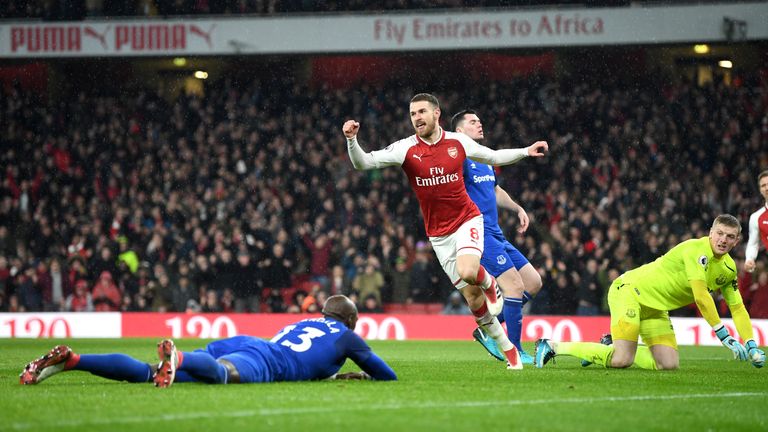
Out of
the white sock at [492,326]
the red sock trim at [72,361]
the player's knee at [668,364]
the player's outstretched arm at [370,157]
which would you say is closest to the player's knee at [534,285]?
the player's knee at [668,364]

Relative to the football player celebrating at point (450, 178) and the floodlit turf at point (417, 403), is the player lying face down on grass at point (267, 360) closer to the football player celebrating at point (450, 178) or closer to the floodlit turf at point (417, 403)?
the floodlit turf at point (417, 403)

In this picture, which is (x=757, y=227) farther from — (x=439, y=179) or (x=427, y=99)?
(x=427, y=99)

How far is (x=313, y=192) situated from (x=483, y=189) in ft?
46.4

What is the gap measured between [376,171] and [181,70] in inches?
381

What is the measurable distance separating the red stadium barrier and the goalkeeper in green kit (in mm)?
8936

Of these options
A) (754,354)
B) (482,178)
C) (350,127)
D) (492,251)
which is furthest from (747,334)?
(350,127)

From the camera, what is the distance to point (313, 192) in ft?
82.2

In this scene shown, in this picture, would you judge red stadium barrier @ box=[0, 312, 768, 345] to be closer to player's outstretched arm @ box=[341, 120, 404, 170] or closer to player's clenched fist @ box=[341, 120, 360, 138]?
player's outstretched arm @ box=[341, 120, 404, 170]

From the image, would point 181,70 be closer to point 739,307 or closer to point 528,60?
point 528,60

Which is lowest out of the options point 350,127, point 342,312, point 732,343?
point 732,343

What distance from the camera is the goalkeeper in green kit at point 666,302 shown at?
9664 millimetres

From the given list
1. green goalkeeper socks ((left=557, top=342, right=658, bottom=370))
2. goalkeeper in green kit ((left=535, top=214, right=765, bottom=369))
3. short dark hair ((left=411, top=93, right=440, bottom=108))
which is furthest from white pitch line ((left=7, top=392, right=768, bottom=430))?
short dark hair ((left=411, top=93, right=440, bottom=108))

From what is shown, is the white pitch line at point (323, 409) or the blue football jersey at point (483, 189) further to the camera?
the blue football jersey at point (483, 189)

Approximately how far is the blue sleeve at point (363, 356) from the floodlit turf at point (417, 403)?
0.10 m
